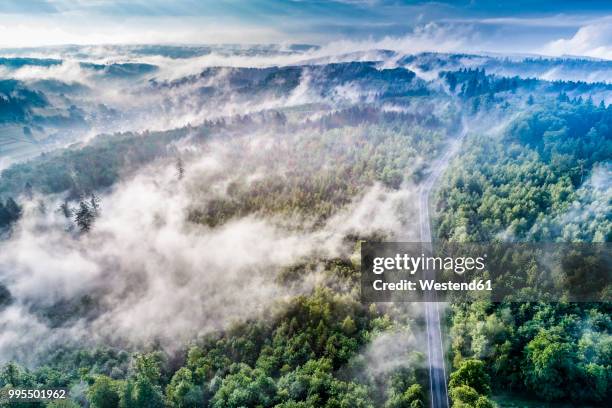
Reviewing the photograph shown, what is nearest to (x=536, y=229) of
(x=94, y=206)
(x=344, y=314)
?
(x=344, y=314)

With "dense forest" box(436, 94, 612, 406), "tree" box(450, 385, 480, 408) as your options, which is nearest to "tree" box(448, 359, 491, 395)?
"tree" box(450, 385, 480, 408)

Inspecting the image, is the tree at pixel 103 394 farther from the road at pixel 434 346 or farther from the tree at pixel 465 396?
the tree at pixel 465 396

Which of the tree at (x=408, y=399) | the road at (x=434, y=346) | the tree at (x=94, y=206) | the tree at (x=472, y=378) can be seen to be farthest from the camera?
the tree at (x=94, y=206)

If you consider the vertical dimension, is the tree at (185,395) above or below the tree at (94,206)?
below

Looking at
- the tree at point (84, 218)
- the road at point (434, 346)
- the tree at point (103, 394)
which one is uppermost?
the tree at point (84, 218)

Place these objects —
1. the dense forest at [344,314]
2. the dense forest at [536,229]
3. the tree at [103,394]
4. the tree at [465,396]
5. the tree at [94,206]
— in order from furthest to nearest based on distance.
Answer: the tree at [94,206] → the dense forest at [536,229] → the dense forest at [344,314] → the tree at [103,394] → the tree at [465,396]

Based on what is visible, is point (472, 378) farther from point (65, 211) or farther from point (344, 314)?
point (65, 211)

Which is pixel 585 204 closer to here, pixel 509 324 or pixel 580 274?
pixel 580 274

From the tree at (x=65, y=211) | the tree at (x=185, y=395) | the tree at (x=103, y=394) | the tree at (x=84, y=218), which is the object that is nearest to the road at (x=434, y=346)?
the tree at (x=185, y=395)
